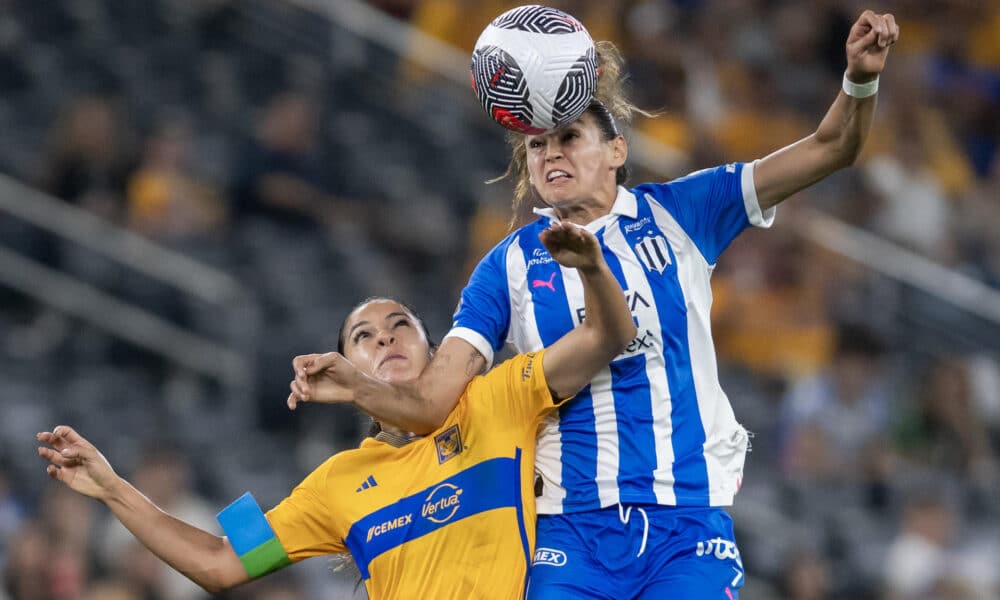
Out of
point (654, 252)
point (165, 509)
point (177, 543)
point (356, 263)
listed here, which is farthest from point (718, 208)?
point (356, 263)

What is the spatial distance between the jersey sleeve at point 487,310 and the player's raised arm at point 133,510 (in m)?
1.03

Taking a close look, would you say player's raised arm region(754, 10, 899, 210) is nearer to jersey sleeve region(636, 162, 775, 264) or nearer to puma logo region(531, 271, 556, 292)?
jersey sleeve region(636, 162, 775, 264)

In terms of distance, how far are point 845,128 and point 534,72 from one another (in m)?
0.94

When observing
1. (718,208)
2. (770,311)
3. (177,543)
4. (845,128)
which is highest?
(770,311)

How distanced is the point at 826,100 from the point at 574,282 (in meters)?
7.67

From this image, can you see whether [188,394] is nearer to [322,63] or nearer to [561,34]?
[322,63]

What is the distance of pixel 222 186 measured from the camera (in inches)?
385

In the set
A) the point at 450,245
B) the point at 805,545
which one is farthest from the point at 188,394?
the point at 805,545

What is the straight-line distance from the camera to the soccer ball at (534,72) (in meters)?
4.69

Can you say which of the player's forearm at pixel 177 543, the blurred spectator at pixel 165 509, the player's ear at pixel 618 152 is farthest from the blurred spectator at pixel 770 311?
the player's forearm at pixel 177 543

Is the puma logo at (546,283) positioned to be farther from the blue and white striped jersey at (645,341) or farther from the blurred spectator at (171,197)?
the blurred spectator at (171,197)

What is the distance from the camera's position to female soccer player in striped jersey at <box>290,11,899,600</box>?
4.63m

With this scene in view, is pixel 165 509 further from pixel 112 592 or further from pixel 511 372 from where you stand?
pixel 511 372

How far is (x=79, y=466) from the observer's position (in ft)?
15.9
